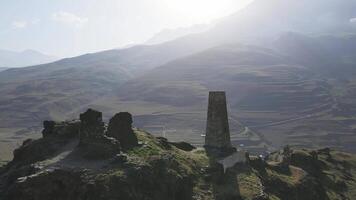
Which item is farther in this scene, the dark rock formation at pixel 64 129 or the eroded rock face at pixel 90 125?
the dark rock formation at pixel 64 129

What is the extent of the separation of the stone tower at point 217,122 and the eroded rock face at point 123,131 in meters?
13.8

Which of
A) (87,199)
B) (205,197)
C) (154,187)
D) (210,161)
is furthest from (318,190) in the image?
(87,199)

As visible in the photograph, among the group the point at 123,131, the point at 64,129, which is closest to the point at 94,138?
the point at 64,129

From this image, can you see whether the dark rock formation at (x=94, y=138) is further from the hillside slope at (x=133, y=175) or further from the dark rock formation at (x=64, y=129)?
the dark rock formation at (x=64, y=129)

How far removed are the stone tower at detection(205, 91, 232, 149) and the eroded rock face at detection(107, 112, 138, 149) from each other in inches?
542

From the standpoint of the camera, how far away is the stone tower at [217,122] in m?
56.4

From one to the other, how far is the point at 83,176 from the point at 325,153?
75.9 m

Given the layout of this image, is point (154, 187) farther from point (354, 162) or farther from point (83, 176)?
point (354, 162)

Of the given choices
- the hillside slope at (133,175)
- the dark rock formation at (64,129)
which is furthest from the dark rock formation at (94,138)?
the dark rock formation at (64,129)

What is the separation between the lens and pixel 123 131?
147ft

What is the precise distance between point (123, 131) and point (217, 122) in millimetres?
14734

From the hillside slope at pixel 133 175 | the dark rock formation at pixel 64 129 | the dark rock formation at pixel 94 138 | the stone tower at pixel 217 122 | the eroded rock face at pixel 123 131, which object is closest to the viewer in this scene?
the hillside slope at pixel 133 175

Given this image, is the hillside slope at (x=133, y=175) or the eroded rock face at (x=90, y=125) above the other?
the eroded rock face at (x=90, y=125)

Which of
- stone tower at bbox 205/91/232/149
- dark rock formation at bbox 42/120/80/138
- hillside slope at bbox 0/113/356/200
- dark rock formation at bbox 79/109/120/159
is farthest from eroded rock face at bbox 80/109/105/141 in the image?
stone tower at bbox 205/91/232/149
